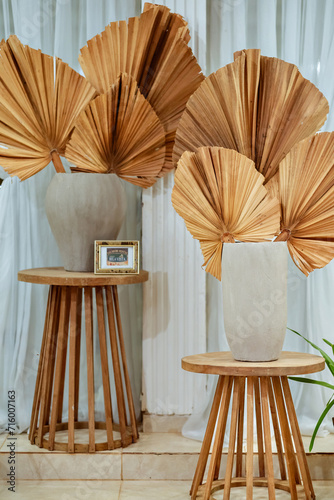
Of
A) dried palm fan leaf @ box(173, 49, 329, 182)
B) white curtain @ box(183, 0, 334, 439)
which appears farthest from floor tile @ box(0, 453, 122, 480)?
dried palm fan leaf @ box(173, 49, 329, 182)

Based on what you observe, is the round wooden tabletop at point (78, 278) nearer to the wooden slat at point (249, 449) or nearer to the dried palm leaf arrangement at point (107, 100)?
the dried palm leaf arrangement at point (107, 100)

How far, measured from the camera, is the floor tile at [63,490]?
240 centimetres

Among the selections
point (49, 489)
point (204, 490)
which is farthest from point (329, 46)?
point (49, 489)

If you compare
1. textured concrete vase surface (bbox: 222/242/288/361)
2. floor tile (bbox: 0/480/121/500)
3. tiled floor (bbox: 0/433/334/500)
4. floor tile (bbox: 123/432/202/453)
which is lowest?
floor tile (bbox: 0/480/121/500)

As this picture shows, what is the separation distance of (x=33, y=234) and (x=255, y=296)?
117cm

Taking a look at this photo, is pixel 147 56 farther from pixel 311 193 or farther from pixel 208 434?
pixel 208 434

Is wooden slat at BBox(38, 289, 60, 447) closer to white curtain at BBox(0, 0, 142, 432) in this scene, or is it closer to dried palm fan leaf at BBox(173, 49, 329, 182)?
white curtain at BBox(0, 0, 142, 432)

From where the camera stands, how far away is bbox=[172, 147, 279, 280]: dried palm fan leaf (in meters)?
2.18

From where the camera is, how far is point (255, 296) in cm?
214

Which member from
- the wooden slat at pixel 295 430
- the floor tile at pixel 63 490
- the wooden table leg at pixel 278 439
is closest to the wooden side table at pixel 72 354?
the floor tile at pixel 63 490

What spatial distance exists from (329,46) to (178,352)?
55.2 inches

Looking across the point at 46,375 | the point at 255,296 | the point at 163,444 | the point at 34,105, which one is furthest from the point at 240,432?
the point at 34,105

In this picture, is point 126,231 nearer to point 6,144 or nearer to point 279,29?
point 6,144

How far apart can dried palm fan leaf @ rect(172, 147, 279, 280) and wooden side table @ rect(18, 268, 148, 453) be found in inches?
17.2
